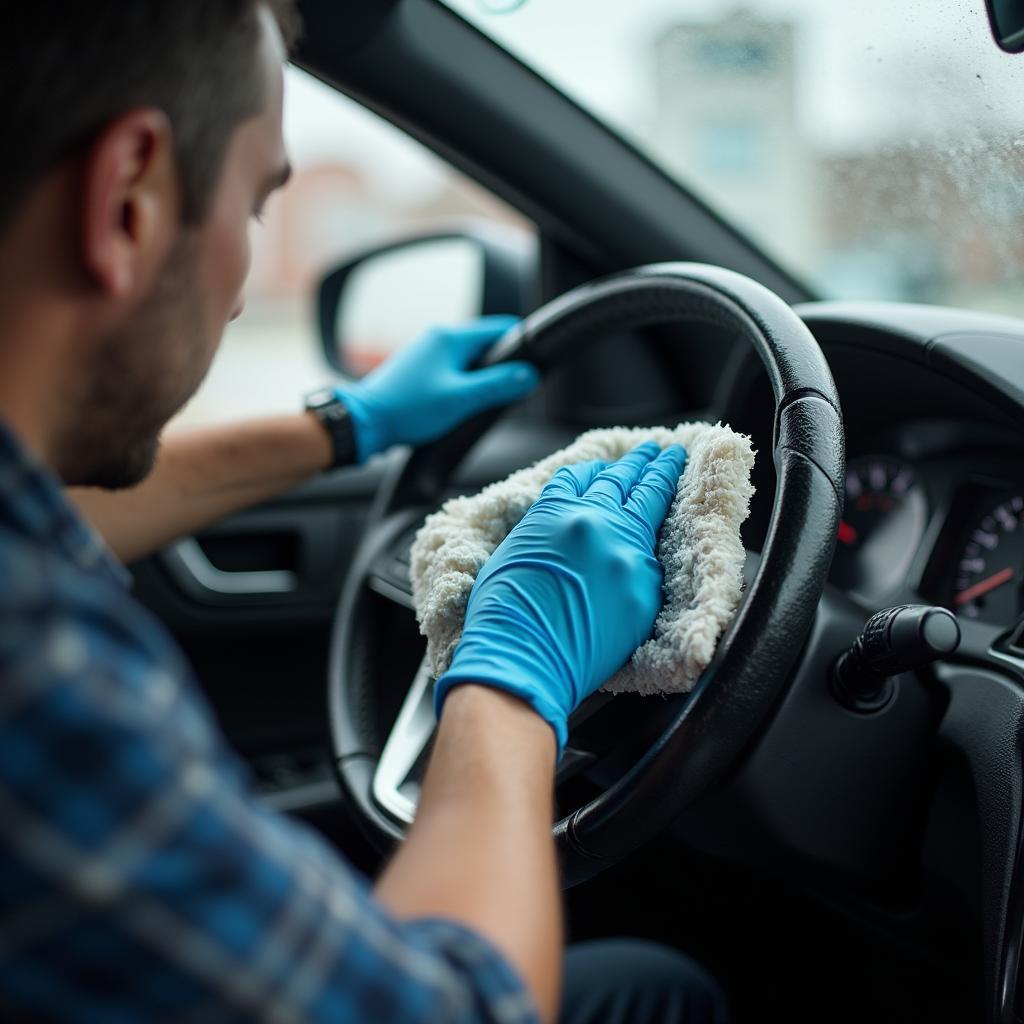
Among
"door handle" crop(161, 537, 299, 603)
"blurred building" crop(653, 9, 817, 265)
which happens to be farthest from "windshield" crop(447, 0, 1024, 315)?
"door handle" crop(161, 537, 299, 603)

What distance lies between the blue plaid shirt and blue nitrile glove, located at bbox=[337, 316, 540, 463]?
0.89 metres

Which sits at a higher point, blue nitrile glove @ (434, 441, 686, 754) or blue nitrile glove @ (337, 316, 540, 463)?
blue nitrile glove @ (434, 441, 686, 754)

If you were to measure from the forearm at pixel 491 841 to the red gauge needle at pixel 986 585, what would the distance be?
0.59m

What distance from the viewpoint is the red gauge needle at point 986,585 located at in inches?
43.8

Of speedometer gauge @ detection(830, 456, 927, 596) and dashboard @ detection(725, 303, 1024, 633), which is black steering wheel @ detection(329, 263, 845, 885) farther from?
speedometer gauge @ detection(830, 456, 927, 596)

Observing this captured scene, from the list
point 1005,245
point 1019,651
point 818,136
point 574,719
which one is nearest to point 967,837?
point 1019,651

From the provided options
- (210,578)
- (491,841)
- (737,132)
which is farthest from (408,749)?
(737,132)

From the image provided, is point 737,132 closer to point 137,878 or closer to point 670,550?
point 670,550

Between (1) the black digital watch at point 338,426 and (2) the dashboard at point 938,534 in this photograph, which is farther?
(1) the black digital watch at point 338,426

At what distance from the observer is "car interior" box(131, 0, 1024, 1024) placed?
877 millimetres

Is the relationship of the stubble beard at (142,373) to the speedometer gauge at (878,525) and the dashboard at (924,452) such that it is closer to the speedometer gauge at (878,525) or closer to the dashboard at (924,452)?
the dashboard at (924,452)

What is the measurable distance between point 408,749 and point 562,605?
35 cm

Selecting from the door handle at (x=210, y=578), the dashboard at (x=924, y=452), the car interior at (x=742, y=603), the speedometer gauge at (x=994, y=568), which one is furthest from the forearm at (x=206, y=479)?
the speedometer gauge at (x=994, y=568)

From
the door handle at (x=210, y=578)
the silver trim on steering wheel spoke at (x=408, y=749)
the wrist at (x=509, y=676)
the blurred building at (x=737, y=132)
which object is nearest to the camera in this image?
the wrist at (x=509, y=676)
